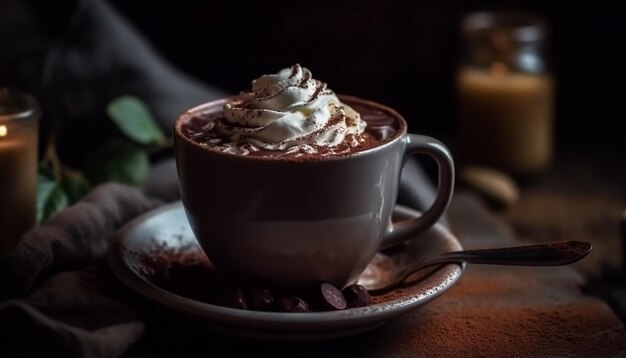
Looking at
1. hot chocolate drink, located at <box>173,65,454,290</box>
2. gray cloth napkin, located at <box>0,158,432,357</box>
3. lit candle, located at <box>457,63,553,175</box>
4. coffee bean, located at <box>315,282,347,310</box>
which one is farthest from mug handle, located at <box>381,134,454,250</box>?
lit candle, located at <box>457,63,553,175</box>

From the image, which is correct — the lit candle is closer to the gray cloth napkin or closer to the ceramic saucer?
the ceramic saucer

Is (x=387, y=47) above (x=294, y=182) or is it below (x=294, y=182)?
below

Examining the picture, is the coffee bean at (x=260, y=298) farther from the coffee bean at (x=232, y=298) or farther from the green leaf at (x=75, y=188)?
the green leaf at (x=75, y=188)

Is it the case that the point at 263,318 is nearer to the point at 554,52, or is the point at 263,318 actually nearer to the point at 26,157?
the point at 26,157

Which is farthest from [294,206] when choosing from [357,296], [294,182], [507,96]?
[507,96]

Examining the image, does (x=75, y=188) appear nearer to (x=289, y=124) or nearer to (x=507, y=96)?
(x=289, y=124)

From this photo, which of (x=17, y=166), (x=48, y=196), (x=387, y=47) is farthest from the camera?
(x=387, y=47)

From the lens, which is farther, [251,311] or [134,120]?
[134,120]
